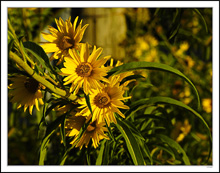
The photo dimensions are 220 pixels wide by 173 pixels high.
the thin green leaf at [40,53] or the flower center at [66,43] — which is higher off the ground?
the flower center at [66,43]

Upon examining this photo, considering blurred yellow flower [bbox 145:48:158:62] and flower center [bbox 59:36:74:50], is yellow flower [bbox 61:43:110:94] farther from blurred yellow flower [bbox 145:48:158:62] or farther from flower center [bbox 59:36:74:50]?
blurred yellow flower [bbox 145:48:158:62]

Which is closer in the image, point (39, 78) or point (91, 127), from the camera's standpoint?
point (39, 78)

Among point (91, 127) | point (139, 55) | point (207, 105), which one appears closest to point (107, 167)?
point (91, 127)

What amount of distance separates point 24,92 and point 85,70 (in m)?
0.19

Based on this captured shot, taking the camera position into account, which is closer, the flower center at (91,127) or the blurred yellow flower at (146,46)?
the flower center at (91,127)

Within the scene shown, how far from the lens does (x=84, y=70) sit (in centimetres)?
47

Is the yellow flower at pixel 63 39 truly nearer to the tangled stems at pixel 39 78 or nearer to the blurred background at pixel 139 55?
the tangled stems at pixel 39 78

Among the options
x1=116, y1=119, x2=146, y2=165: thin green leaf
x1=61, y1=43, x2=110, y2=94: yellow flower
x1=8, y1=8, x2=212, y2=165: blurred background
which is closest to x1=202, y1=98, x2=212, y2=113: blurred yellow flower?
x1=8, y1=8, x2=212, y2=165: blurred background

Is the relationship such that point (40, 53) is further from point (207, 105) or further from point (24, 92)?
Answer: point (207, 105)

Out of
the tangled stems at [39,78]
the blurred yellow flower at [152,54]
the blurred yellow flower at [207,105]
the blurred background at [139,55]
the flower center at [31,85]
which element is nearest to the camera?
the tangled stems at [39,78]

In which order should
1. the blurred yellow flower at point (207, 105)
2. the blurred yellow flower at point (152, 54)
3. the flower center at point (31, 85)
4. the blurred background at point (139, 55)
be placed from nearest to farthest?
the flower center at point (31, 85), the blurred background at point (139, 55), the blurred yellow flower at point (207, 105), the blurred yellow flower at point (152, 54)

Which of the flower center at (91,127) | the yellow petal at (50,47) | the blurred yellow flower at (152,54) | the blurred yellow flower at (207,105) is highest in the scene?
the blurred yellow flower at (152,54)

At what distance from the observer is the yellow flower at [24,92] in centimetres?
53

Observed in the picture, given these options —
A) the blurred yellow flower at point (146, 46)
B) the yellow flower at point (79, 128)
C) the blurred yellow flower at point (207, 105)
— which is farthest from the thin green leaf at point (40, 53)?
the blurred yellow flower at point (146, 46)
